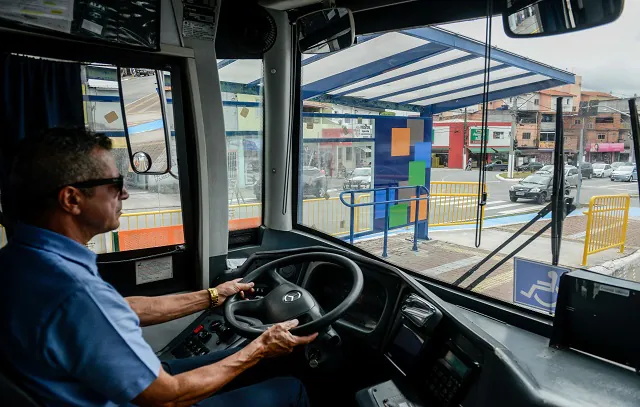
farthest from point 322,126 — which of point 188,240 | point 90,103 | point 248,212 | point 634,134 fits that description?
point 634,134

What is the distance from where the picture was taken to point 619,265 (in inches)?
76.6

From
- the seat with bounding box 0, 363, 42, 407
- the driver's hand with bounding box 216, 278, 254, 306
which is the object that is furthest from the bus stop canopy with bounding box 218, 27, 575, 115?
the seat with bounding box 0, 363, 42, 407

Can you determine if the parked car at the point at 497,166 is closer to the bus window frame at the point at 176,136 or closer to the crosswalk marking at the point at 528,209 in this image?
the crosswalk marking at the point at 528,209

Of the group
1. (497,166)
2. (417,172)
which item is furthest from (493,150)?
(417,172)

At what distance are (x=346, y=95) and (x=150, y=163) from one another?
296cm

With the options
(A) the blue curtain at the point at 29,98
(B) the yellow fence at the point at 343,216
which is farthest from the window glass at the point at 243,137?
(B) the yellow fence at the point at 343,216

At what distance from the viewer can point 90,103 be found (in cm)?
230

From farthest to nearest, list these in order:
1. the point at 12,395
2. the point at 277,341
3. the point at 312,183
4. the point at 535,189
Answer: the point at 312,183, the point at 535,189, the point at 277,341, the point at 12,395

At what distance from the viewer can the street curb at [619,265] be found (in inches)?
75.0

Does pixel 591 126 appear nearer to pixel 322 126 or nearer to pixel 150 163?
pixel 150 163

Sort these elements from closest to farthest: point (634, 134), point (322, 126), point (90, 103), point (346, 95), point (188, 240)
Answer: point (634, 134)
point (90, 103)
point (188, 240)
point (322, 126)
point (346, 95)

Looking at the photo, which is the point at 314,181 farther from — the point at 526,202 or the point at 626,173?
the point at 626,173

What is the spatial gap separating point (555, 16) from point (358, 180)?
407cm

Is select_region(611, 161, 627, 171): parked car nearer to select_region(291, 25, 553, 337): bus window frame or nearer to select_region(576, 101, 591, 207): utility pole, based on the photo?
select_region(576, 101, 591, 207): utility pole
